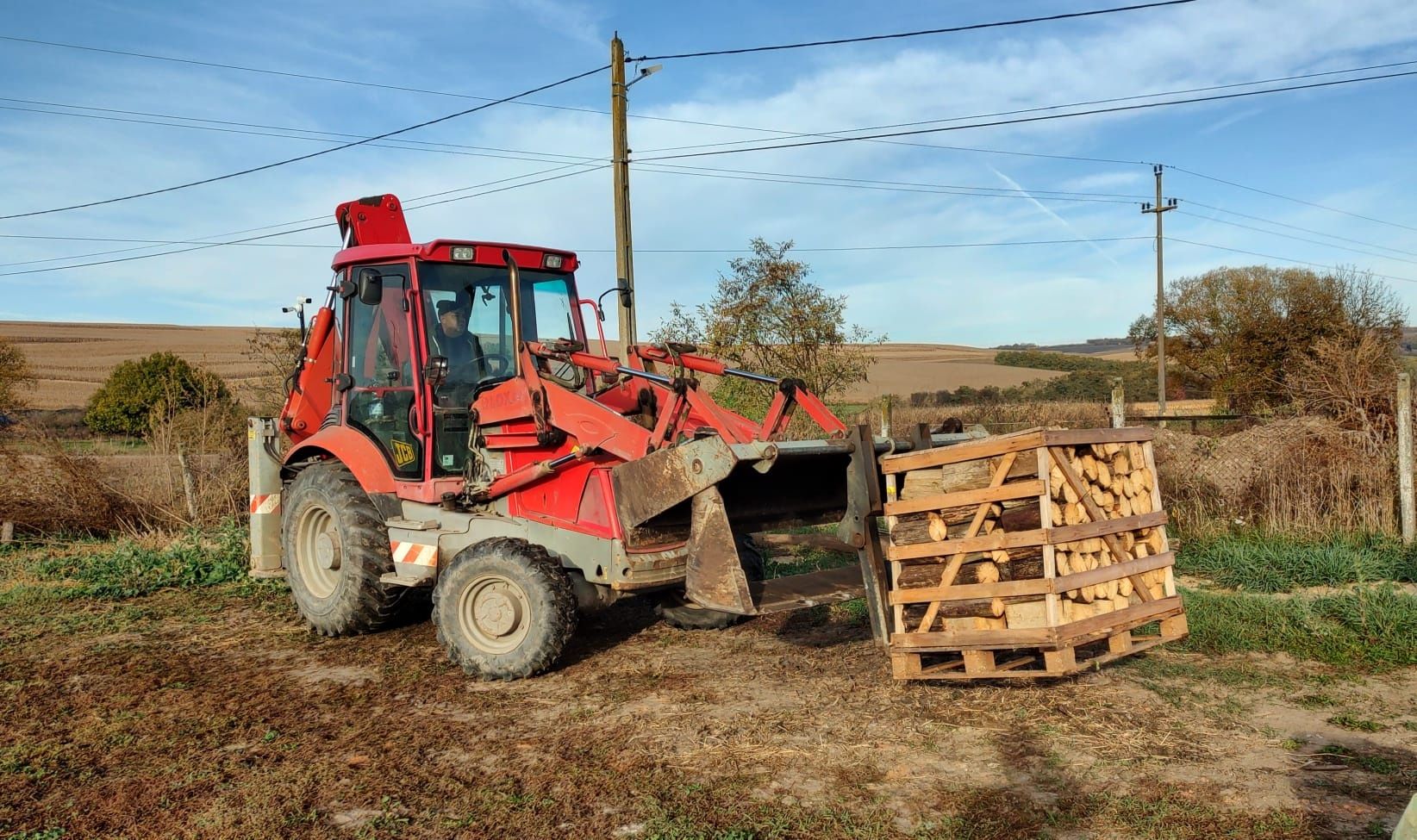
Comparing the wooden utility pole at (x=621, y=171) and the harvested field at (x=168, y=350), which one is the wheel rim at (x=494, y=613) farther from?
the harvested field at (x=168, y=350)

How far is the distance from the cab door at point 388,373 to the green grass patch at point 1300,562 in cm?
657

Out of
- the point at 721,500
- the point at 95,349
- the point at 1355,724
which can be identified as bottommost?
the point at 1355,724

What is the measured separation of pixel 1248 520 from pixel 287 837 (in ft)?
30.8

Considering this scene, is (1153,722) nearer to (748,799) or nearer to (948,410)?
(748,799)

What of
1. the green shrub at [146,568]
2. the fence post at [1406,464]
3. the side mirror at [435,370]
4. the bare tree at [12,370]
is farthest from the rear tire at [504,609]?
the bare tree at [12,370]

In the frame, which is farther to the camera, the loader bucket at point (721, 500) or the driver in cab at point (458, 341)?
the driver in cab at point (458, 341)

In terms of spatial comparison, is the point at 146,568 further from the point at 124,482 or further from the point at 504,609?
the point at 504,609

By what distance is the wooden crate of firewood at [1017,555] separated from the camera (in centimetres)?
507

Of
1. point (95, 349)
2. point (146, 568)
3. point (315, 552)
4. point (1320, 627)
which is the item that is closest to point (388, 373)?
point (315, 552)

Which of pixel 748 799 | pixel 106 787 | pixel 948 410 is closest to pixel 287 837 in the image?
pixel 106 787

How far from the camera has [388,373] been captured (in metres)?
7.40

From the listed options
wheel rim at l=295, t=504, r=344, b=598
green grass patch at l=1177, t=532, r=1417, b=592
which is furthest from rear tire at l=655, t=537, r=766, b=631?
green grass patch at l=1177, t=532, r=1417, b=592

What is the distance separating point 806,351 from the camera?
19.5 m

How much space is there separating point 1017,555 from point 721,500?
157 cm
